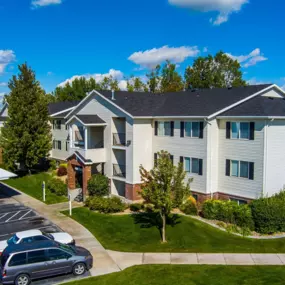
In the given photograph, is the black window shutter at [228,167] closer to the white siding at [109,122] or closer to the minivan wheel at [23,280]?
the white siding at [109,122]

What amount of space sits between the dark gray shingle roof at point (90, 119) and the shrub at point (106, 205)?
7.47 metres

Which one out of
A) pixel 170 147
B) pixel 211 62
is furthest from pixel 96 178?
pixel 211 62

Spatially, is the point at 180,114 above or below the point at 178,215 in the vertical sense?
above

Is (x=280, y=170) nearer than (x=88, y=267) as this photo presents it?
No

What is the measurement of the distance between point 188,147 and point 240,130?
4746 millimetres

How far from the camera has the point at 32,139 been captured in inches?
1665

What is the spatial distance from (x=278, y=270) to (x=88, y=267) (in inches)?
377

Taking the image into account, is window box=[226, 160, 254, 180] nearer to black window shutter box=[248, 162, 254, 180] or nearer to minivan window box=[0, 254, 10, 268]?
black window shutter box=[248, 162, 254, 180]

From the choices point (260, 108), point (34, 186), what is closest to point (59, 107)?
point (34, 186)

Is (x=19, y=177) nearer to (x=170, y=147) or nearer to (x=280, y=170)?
(x=170, y=147)

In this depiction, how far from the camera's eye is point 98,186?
104ft

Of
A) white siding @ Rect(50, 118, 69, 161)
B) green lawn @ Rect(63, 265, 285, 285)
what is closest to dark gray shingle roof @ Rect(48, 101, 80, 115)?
white siding @ Rect(50, 118, 69, 161)

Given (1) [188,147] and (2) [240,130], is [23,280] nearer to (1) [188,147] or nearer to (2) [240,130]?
(1) [188,147]

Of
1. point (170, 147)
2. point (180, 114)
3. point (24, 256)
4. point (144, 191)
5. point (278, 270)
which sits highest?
point (180, 114)
